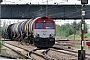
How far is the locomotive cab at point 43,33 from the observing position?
26.6m

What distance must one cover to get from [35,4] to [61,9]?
4.71 metres

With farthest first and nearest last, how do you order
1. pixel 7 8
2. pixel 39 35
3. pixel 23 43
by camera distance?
pixel 7 8 < pixel 23 43 < pixel 39 35

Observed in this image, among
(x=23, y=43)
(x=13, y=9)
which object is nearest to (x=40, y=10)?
(x=13, y=9)

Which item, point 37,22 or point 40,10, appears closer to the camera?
point 37,22

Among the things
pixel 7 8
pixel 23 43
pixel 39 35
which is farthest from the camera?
pixel 7 8

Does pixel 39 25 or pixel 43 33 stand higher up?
pixel 39 25

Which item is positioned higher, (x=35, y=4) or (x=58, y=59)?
(x=35, y=4)

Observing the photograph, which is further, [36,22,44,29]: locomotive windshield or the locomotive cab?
[36,22,44,29]: locomotive windshield

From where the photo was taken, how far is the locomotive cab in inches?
1046

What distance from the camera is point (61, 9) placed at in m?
56.1

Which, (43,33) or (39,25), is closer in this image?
(43,33)

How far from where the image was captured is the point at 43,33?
2658cm

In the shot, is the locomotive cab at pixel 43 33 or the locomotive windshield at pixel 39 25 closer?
the locomotive cab at pixel 43 33

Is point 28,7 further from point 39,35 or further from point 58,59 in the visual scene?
point 58,59
